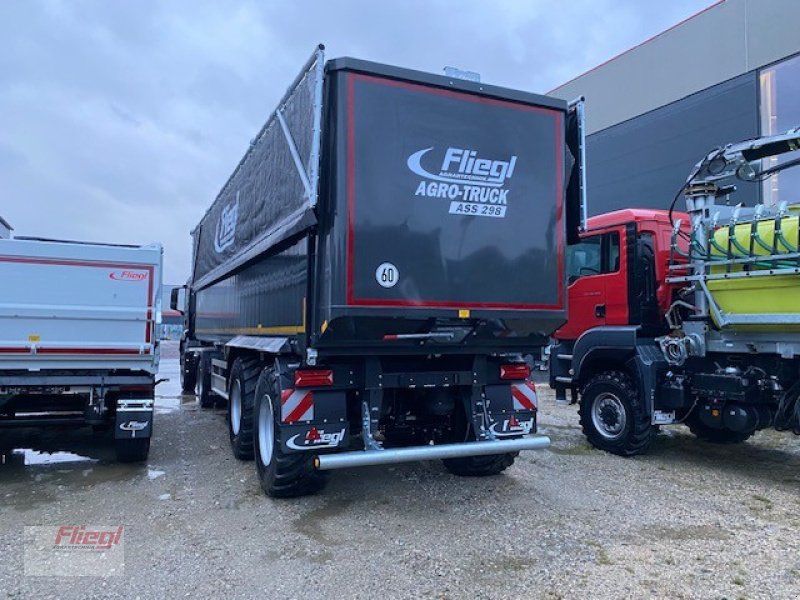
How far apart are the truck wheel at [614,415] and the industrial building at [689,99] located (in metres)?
8.99

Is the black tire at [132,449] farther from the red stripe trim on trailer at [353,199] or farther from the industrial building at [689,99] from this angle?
the industrial building at [689,99]

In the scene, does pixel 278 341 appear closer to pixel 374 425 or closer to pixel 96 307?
pixel 374 425

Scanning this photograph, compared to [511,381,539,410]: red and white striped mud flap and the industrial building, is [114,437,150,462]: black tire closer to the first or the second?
[511,381,539,410]: red and white striped mud flap

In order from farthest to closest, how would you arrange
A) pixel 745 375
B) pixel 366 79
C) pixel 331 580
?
1. pixel 745 375
2. pixel 366 79
3. pixel 331 580

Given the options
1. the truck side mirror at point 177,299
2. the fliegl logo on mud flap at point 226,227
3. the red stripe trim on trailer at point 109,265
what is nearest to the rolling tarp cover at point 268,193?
the fliegl logo on mud flap at point 226,227

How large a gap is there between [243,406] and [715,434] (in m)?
6.15

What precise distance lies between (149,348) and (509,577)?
4.67m

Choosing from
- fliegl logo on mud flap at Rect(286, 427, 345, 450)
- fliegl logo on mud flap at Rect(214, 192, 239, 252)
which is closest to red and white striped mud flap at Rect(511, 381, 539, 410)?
fliegl logo on mud flap at Rect(286, 427, 345, 450)

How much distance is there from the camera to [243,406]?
671cm

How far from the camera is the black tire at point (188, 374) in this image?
44.8 ft

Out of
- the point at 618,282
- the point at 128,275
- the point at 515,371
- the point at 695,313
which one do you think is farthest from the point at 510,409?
the point at 128,275

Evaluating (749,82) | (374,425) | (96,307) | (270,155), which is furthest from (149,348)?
(749,82)

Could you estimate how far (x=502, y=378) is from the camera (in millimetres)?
5820

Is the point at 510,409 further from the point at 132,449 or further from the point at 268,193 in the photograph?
the point at 132,449
